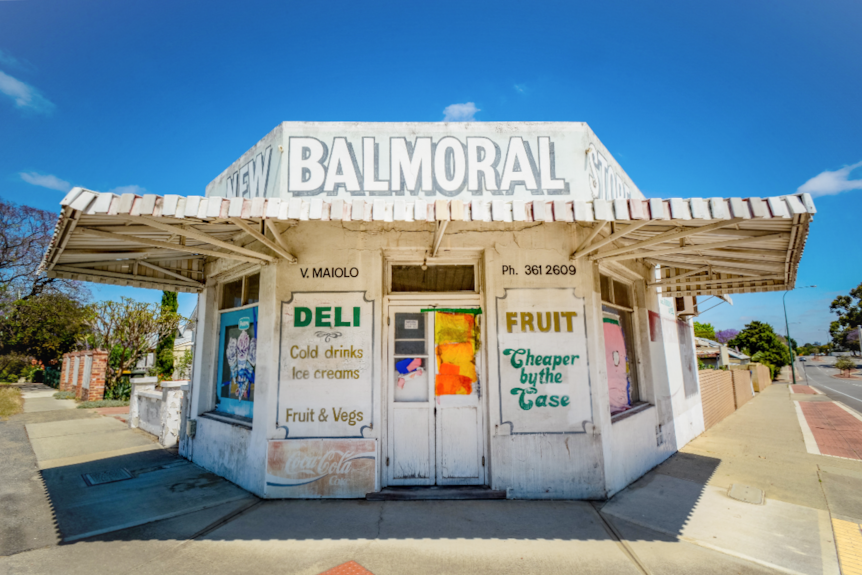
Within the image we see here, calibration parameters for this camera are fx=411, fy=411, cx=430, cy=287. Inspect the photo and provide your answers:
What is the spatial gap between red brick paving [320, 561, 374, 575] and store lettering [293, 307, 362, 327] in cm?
245

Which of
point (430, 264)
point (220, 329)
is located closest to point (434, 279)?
point (430, 264)

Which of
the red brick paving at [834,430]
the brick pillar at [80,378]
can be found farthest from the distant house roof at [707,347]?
the brick pillar at [80,378]

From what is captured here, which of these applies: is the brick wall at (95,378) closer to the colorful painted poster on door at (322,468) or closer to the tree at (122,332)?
the tree at (122,332)

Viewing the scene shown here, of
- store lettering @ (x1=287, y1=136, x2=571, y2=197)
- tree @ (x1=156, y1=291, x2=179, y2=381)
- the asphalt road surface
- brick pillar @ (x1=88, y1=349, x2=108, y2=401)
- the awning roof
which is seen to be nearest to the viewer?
the awning roof

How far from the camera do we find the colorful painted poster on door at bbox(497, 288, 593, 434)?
4855mm

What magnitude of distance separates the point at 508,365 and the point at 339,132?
3.71m

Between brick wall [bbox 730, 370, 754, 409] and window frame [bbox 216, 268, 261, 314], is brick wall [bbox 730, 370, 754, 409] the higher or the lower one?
the lower one

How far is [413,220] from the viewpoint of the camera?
142 inches

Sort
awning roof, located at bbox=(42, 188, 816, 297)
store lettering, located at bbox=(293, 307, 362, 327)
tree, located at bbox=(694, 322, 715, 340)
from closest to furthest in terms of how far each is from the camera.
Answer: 1. awning roof, located at bbox=(42, 188, 816, 297)
2. store lettering, located at bbox=(293, 307, 362, 327)
3. tree, located at bbox=(694, 322, 715, 340)

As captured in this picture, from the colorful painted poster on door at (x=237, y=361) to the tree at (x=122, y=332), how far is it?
13.3 meters

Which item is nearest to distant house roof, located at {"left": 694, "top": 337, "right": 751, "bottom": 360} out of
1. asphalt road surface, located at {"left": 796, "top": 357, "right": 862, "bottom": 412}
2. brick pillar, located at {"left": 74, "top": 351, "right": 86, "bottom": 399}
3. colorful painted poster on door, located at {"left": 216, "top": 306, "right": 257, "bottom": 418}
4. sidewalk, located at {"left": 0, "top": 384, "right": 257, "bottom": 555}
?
asphalt road surface, located at {"left": 796, "top": 357, "right": 862, "bottom": 412}

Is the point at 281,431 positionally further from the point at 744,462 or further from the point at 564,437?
the point at 744,462

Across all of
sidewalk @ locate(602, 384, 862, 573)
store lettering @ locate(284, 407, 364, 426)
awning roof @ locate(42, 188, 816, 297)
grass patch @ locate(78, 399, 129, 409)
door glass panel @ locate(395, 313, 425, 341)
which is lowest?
sidewalk @ locate(602, 384, 862, 573)

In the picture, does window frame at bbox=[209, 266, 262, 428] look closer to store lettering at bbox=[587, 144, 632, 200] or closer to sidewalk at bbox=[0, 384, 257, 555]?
sidewalk at bbox=[0, 384, 257, 555]
